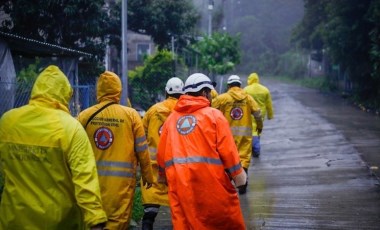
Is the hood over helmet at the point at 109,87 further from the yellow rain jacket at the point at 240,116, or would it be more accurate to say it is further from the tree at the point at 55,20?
the tree at the point at 55,20

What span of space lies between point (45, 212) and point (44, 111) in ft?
2.20

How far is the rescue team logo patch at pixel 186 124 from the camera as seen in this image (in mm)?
4457

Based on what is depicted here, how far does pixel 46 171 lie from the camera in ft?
11.7

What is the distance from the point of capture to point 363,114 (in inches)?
890

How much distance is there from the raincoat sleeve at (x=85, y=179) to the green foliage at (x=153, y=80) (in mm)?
11719

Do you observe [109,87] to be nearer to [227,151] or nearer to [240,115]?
[227,151]

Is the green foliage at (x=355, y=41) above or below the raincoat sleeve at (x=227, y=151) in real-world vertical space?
above

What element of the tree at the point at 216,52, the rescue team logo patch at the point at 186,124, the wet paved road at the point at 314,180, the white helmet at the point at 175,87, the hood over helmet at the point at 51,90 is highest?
the tree at the point at 216,52

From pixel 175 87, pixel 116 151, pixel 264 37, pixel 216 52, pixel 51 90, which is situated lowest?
pixel 116 151

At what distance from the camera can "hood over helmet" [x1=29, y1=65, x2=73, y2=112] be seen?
367 cm

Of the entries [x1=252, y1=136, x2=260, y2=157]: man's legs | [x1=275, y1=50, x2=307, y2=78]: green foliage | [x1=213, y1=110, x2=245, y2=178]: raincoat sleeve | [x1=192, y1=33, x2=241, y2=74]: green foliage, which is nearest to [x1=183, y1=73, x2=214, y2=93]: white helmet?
[x1=213, y1=110, x2=245, y2=178]: raincoat sleeve

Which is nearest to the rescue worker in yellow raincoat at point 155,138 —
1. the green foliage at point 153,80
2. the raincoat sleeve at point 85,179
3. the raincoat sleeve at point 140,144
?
the raincoat sleeve at point 140,144

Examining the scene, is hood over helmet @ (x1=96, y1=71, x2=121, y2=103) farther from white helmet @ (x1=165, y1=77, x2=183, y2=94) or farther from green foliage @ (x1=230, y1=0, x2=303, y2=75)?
green foliage @ (x1=230, y1=0, x2=303, y2=75)

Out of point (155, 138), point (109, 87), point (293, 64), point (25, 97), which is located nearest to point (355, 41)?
point (25, 97)
